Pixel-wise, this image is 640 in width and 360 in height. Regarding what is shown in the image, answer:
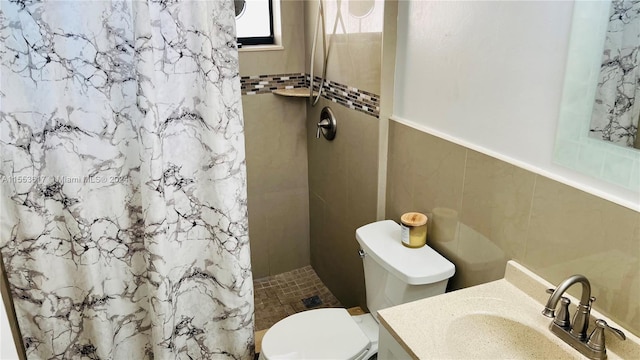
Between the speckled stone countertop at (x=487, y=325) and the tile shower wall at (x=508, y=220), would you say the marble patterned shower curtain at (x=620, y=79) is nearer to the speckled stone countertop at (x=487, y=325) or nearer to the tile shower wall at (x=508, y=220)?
the tile shower wall at (x=508, y=220)

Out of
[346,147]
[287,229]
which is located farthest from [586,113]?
[287,229]

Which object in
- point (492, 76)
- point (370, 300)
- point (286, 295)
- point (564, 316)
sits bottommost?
point (286, 295)

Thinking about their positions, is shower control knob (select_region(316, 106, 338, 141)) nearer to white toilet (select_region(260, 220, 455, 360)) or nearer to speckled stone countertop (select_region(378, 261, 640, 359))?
white toilet (select_region(260, 220, 455, 360))

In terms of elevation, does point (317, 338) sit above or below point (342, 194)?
below

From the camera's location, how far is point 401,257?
69.0 inches

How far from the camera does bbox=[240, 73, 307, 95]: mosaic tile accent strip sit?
264cm

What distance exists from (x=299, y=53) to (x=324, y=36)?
11.8 inches

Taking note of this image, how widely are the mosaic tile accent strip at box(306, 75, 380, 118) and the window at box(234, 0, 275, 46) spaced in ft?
1.35

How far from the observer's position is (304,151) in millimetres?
2904

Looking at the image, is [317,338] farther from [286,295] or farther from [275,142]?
[275,142]

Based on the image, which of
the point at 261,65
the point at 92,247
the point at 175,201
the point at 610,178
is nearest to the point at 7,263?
the point at 92,247

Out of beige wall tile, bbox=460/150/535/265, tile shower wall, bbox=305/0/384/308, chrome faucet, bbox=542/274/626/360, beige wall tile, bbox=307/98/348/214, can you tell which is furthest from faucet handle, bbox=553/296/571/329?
beige wall tile, bbox=307/98/348/214

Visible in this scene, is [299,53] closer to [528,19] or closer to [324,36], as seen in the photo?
[324,36]

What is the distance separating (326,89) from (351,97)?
0.31 metres
